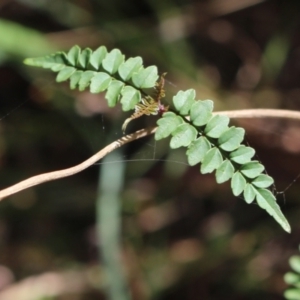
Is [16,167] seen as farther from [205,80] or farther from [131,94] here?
[131,94]

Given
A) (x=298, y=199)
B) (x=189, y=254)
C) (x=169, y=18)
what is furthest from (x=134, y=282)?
(x=169, y=18)

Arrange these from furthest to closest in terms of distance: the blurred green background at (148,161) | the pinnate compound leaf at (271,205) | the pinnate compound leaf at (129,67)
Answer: the blurred green background at (148,161) → the pinnate compound leaf at (129,67) → the pinnate compound leaf at (271,205)

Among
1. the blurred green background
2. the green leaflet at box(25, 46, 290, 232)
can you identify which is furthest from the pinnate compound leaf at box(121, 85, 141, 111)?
the blurred green background

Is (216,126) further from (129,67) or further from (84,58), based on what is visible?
(84,58)

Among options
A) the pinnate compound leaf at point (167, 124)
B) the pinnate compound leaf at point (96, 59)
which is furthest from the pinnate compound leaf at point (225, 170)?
the pinnate compound leaf at point (96, 59)

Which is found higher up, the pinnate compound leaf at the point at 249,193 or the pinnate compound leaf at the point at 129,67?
the pinnate compound leaf at the point at 129,67

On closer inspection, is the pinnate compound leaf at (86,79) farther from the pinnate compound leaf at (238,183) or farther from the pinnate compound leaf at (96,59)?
the pinnate compound leaf at (238,183)

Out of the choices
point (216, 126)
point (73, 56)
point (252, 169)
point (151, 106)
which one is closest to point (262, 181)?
point (252, 169)

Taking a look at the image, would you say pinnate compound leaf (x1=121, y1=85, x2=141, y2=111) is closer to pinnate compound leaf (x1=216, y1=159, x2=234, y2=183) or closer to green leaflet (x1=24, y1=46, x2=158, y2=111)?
green leaflet (x1=24, y1=46, x2=158, y2=111)
